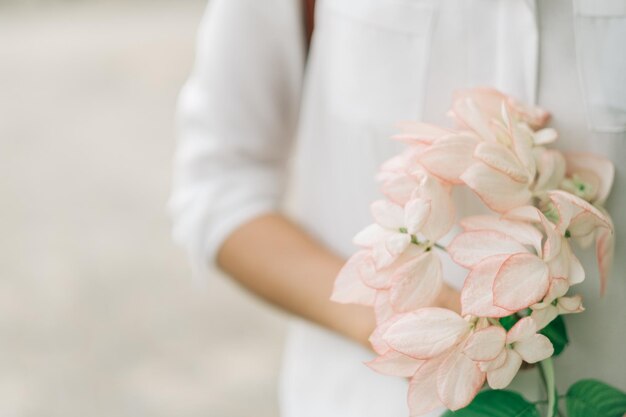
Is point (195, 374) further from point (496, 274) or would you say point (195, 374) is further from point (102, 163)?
point (496, 274)

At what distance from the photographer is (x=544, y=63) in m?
0.65

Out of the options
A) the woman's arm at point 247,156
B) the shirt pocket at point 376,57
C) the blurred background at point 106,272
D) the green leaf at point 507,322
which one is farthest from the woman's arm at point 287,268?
the blurred background at point 106,272

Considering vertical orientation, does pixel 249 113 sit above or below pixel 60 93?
above

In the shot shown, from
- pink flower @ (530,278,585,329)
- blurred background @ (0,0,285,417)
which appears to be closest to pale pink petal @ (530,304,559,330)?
pink flower @ (530,278,585,329)

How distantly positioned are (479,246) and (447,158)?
56 millimetres

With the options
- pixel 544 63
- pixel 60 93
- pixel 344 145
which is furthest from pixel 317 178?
pixel 60 93

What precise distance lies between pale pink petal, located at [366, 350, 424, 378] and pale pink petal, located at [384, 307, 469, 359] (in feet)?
0.04

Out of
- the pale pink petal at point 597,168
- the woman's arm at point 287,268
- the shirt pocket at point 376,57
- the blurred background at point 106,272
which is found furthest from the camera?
the blurred background at point 106,272

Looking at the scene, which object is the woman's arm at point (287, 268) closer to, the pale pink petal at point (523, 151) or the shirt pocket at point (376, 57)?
the shirt pocket at point (376, 57)

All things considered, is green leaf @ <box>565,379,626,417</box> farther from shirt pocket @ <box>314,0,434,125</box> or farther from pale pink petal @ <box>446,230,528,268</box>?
shirt pocket @ <box>314,0,434,125</box>

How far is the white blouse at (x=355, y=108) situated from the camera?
0.63 metres

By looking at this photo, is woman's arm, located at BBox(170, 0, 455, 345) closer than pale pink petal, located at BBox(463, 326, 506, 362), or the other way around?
pale pink petal, located at BBox(463, 326, 506, 362)

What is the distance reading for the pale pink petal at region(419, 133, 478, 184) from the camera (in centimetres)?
55

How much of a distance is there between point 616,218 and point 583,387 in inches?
4.8
